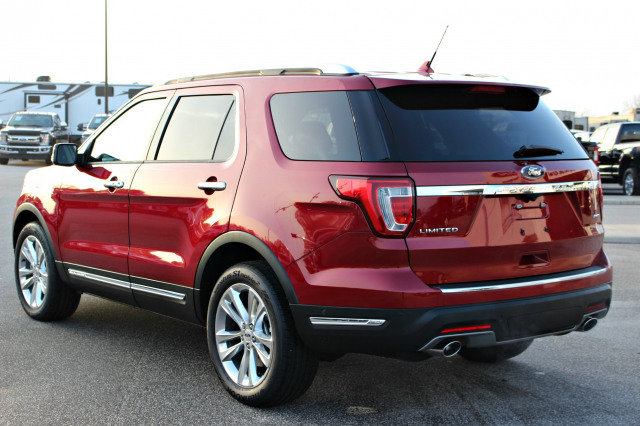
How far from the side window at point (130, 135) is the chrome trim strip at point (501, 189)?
7.49 feet

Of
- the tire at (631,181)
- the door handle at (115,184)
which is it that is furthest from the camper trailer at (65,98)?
the door handle at (115,184)

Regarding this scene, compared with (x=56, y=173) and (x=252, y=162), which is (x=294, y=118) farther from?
(x=56, y=173)

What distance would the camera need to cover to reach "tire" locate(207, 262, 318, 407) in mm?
4160

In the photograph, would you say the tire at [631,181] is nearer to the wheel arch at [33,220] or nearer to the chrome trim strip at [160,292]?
the wheel arch at [33,220]

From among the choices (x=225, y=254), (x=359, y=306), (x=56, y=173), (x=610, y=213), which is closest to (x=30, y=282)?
(x=56, y=173)

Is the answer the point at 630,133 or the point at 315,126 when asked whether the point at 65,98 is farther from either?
the point at 315,126

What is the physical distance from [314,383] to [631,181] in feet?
59.7

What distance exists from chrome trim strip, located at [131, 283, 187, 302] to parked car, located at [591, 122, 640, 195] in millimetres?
18104

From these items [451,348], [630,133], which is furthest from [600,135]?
[451,348]

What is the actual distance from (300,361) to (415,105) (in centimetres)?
144

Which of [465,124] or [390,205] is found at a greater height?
[465,124]

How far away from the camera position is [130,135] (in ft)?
18.5

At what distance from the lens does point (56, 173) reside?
6293 mm

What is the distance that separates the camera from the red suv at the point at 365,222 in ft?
12.5
